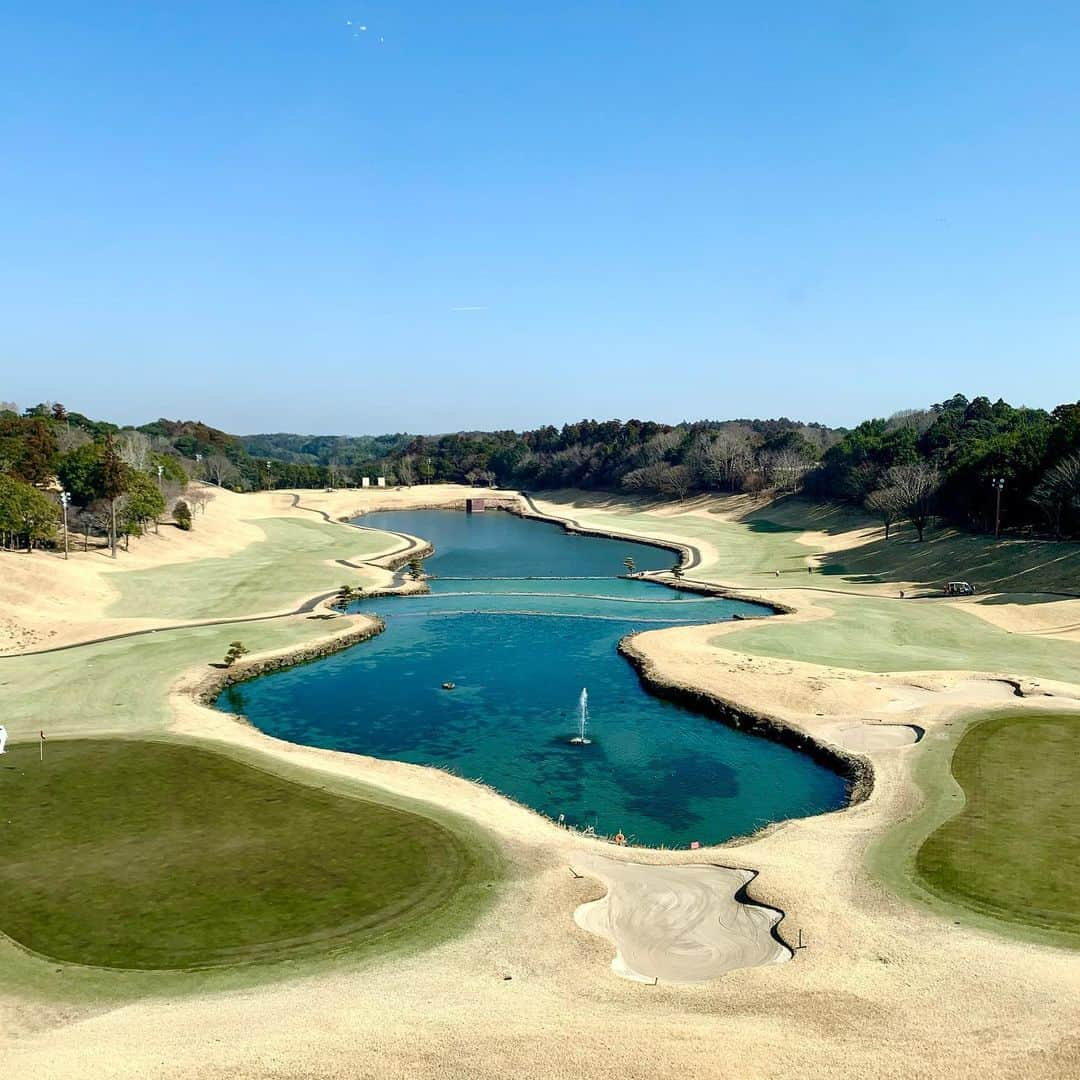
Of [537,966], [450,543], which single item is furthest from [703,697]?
[450,543]

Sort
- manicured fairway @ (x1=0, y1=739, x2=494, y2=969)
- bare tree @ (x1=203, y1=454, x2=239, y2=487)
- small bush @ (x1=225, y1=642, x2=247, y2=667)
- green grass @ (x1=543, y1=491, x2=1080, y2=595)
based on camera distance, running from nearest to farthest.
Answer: manicured fairway @ (x1=0, y1=739, x2=494, y2=969), small bush @ (x1=225, y1=642, x2=247, y2=667), green grass @ (x1=543, y1=491, x2=1080, y2=595), bare tree @ (x1=203, y1=454, x2=239, y2=487)

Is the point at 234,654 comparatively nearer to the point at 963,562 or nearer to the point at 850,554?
the point at 963,562

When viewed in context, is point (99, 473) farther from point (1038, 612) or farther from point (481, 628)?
point (1038, 612)

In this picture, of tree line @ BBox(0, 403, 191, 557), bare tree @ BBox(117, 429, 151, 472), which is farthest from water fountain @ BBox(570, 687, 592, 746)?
bare tree @ BBox(117, 429, 151, 472)

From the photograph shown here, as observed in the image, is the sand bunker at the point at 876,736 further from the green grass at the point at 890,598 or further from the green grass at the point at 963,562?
the green grass at the point at 963,562

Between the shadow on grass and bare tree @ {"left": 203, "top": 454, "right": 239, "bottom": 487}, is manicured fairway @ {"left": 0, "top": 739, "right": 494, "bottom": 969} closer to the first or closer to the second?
the shadow on grass

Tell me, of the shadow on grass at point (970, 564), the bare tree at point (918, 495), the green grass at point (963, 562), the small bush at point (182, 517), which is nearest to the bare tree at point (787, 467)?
the bare tree at point (918, 495)
